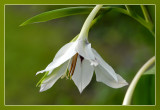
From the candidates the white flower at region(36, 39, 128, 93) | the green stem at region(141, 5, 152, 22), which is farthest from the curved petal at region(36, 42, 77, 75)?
the green stem at region(141, 5, 152, 22)

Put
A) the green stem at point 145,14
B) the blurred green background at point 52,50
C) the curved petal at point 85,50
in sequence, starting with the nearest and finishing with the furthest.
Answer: the curved petal at point 85,50 → the green stem at point 145,14 → the blurred green background at point 52,50

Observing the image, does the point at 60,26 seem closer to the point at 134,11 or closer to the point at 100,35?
the point at 100,35

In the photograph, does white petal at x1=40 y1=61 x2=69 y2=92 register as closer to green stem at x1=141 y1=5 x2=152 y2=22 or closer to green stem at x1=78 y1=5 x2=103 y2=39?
green stem at x1=78 y1=5 x2=103 y2=39

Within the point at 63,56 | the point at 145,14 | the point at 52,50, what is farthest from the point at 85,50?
the point at 52,50

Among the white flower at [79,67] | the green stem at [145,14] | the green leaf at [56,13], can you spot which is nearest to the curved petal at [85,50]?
the white flower at [79,67]

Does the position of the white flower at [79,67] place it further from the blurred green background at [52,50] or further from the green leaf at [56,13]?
the blurred green background at [52,50]

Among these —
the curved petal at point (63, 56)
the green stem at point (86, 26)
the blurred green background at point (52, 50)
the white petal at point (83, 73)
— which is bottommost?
the blurred green background at point (52, 50)
